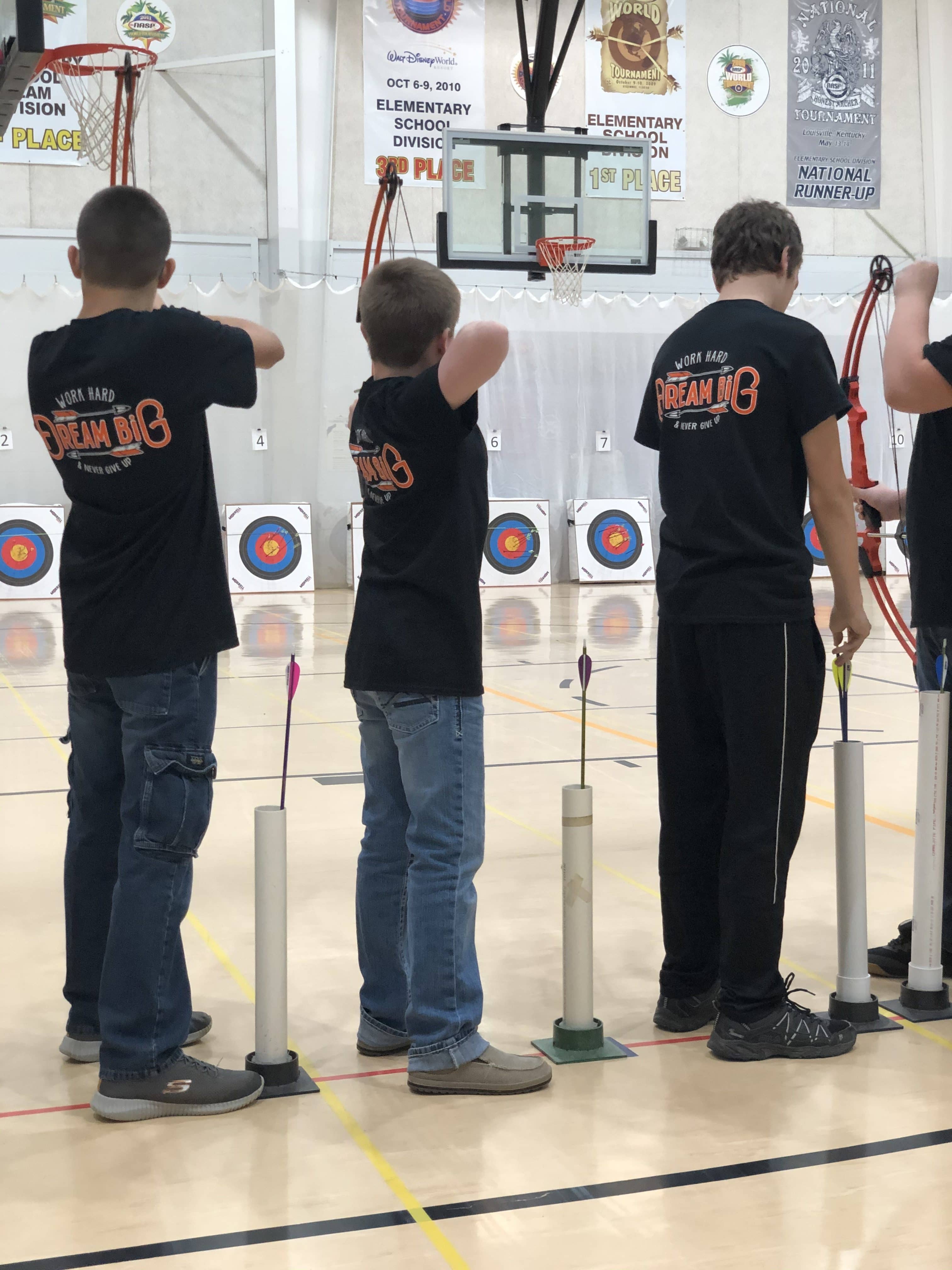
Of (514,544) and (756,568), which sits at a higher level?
(756,568)

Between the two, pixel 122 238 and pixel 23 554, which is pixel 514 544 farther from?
pixel 122 238

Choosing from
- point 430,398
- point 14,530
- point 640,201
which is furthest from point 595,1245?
point 14,530

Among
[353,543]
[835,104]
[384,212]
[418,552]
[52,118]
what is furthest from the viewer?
[835,104]

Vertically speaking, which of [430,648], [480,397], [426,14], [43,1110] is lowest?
[43,1110]

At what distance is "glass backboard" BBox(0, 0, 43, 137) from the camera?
219 centimetres

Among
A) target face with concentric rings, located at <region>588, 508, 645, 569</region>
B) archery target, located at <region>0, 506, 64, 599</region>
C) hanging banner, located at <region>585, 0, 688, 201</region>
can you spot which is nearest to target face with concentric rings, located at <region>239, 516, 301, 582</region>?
archery target, located at <region>0, 506, 64, 599</region>

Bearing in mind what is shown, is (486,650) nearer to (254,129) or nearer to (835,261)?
(254,129)

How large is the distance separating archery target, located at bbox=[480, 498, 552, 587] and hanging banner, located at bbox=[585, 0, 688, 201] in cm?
312

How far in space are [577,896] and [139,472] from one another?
903 mm

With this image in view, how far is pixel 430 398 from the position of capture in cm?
194

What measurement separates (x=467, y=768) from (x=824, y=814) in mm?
2056

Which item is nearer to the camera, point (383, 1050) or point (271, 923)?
point (271, 923)

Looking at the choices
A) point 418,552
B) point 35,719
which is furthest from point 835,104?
point 418,552

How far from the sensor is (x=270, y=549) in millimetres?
11344
